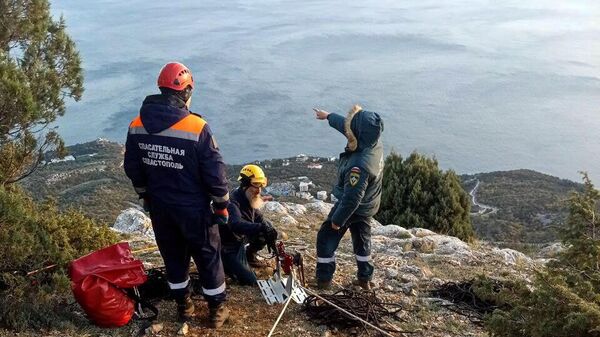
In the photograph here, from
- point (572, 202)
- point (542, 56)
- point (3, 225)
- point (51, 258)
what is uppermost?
point (572, 202)

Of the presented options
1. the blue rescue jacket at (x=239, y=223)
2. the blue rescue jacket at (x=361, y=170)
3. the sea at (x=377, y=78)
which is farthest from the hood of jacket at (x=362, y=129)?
the sea at (x=377, y=78)

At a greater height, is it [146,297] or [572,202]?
[572,202]

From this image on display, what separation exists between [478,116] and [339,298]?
64337 millimetres

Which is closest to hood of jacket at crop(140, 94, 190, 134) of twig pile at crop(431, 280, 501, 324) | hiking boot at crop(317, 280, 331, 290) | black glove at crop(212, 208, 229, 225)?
black glove at crop(212, 208, 229, 225)

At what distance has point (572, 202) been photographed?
14.8ft

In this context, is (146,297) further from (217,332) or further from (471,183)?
(471,183)

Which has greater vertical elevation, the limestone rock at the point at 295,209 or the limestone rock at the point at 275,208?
the limestone rock at the point at 275,208

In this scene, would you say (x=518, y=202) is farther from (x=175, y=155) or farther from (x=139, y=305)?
(x=175, y=155)

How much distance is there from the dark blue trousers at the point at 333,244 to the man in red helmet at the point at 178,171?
162 cm

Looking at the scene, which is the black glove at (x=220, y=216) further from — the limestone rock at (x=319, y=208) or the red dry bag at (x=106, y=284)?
the limestone rock at (x=319, y=208)

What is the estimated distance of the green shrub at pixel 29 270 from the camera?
4.49 meters

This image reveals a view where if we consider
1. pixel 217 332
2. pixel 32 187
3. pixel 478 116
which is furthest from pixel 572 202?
pixel 478 116

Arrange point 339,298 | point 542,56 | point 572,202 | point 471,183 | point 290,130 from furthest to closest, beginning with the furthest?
point 542,56 → point 290,130 → point 471,183 → point 339,298 → point 572,202

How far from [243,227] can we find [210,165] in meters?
1.47
